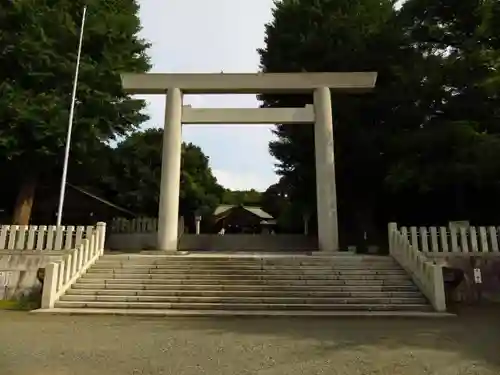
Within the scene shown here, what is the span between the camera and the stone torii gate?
14250 millimetres

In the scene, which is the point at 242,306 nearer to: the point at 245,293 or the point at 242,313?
the point at 242,313

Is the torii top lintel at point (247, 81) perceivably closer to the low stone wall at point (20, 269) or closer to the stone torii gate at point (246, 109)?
the stone torii gate at point (246, 109)

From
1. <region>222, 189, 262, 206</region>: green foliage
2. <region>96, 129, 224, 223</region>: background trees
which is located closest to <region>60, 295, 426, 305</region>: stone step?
<region>96, 129, 224, 223</region>: background trees

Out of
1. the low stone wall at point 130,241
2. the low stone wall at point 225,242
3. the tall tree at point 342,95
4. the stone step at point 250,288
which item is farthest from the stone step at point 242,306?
the low stone wall at point 225,242

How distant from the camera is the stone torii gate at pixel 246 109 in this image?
1425 centimetres

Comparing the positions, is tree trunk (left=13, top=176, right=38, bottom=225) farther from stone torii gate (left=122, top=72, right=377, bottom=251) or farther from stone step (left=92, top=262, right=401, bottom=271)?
stone step (left=92, top=262, right=401, bottom=271)

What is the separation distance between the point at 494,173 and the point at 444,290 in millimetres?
4318

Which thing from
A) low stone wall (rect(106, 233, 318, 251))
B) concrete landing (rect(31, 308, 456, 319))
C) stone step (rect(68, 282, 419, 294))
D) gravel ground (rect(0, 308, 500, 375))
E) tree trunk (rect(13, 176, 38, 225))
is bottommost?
gravel ground (rect(0, 308, 500, 375))

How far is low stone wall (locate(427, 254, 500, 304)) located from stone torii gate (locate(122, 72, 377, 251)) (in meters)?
4.49

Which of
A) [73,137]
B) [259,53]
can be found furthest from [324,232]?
[259,53]

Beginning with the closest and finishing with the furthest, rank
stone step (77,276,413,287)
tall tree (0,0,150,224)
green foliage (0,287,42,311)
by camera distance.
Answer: green foliage (0,287,42,311), stone step (77,276,413,287), tall tree (0,0,150,224)

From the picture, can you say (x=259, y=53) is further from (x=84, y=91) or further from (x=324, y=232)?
(x=324, y=232)

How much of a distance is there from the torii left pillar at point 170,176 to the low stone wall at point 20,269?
3439 millimetres

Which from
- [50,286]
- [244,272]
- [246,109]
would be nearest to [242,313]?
[244,272]
